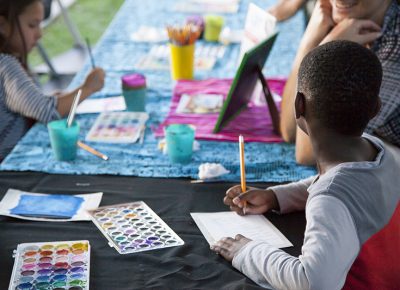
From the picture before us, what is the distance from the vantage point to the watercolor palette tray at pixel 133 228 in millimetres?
1410

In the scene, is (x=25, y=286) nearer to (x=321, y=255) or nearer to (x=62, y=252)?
(x=62, y=252)

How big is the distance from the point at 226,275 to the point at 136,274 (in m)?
0.19

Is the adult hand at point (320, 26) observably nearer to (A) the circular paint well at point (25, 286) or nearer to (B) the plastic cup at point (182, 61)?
(B) the plastic cup at point (182, 61)

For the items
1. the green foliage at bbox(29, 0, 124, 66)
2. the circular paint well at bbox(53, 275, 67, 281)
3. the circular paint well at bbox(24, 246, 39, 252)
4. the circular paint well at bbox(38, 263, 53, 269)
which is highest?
the circular paint well at bbox(53, 275, 67, 281)

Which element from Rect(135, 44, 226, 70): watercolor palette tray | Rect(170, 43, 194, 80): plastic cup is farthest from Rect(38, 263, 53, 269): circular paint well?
Rect(135, 44, 226, 70): watercolor palette tray

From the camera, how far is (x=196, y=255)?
4.51 feet

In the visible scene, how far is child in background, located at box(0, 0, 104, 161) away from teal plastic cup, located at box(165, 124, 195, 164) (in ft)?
1.55

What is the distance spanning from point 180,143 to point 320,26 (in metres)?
0.65

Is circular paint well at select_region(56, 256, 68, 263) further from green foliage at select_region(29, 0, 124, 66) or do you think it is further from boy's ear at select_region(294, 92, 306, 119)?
green foliage at select_region(29, 0, 124, 66)

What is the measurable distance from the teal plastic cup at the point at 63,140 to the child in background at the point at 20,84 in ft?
0.84

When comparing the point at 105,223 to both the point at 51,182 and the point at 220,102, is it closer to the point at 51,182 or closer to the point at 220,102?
the point at 51,182

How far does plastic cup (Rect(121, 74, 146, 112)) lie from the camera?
2.16 meters

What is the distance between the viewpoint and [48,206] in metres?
1.58

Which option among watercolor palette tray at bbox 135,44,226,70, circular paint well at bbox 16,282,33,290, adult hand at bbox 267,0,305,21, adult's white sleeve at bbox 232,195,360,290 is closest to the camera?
adult's white sleeve at bbox 232,195,360,290
